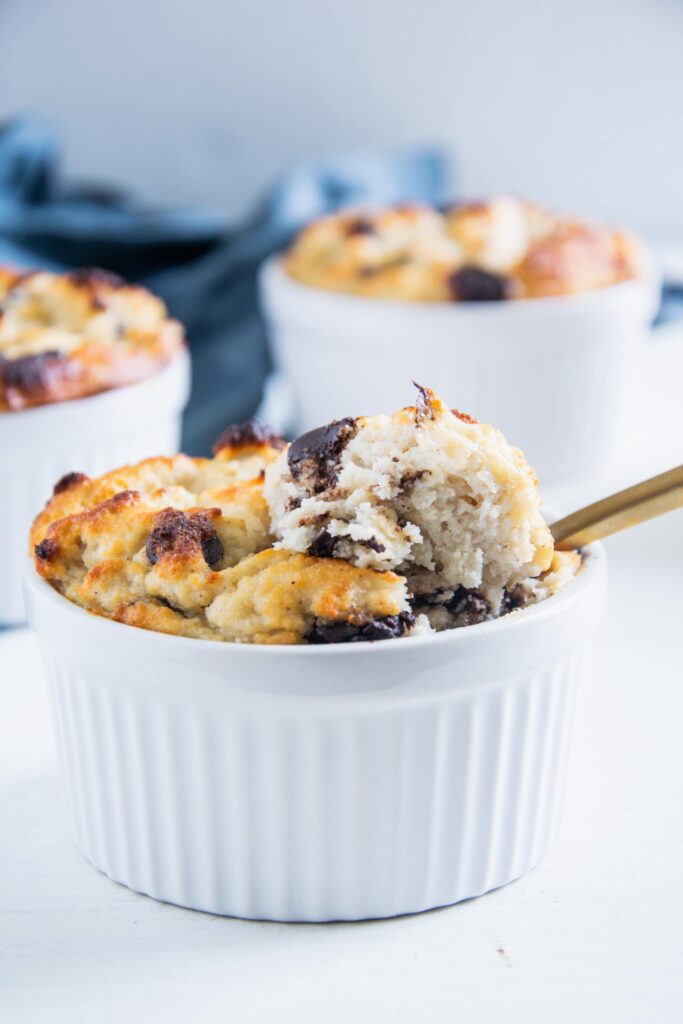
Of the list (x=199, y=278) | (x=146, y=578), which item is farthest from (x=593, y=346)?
(x=146, y=578)

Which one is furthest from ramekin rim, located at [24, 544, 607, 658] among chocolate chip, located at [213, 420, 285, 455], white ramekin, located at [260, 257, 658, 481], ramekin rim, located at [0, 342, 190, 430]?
white ramekin, located at [260, 257, 658, 481]

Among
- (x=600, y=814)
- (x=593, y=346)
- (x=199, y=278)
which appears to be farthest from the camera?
(x=199, y=278)

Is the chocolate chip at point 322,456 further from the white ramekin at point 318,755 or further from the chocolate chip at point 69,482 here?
the chocolate chip at point 69,482

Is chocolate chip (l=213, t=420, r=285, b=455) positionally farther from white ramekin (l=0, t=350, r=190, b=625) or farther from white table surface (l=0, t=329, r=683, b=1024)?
white ramekin (l=0, t=350, r=190, b=625)

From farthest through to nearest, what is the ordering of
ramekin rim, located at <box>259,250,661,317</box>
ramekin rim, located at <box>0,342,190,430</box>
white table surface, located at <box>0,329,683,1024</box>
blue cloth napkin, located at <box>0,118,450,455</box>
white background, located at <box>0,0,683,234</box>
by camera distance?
1. white background, located at <box>0,0,683,234</box>
2. blue cloth napkin, located at <box>0,118,450,455</box>
3. ramekin rim, located at <box>259,250,661,317</box>
4. ramekin rim, located at <box>0,342,190,430</box>
5. white table surface, located at <box>0,329,683,1024</box>

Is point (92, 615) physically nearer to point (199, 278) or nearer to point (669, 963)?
point (669, 963)

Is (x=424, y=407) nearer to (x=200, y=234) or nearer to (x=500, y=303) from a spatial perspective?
(x=500, y=303)

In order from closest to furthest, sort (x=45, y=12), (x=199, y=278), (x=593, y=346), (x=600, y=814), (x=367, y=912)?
(x=367, y=912), (x=600, y=814), (x=593, y=346), (x=199, y=278), (x=45, y=12)
